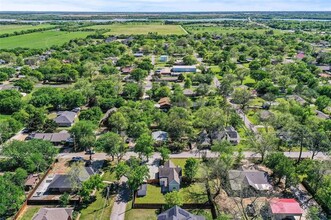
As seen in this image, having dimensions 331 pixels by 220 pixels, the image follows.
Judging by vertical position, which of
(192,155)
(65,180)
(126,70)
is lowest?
(126,70)

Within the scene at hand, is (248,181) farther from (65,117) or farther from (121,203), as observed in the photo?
(65,117)

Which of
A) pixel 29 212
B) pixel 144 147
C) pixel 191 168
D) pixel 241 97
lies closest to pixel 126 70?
pixel 241 97

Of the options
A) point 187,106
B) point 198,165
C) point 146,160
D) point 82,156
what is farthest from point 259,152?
point 82,156

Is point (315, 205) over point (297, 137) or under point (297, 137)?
under

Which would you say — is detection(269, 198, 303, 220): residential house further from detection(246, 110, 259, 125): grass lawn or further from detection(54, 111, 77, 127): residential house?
detection(54, 111, 77, 127): residential house

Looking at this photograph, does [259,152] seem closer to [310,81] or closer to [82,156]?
[82,156]

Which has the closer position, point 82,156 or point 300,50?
point 82,156
